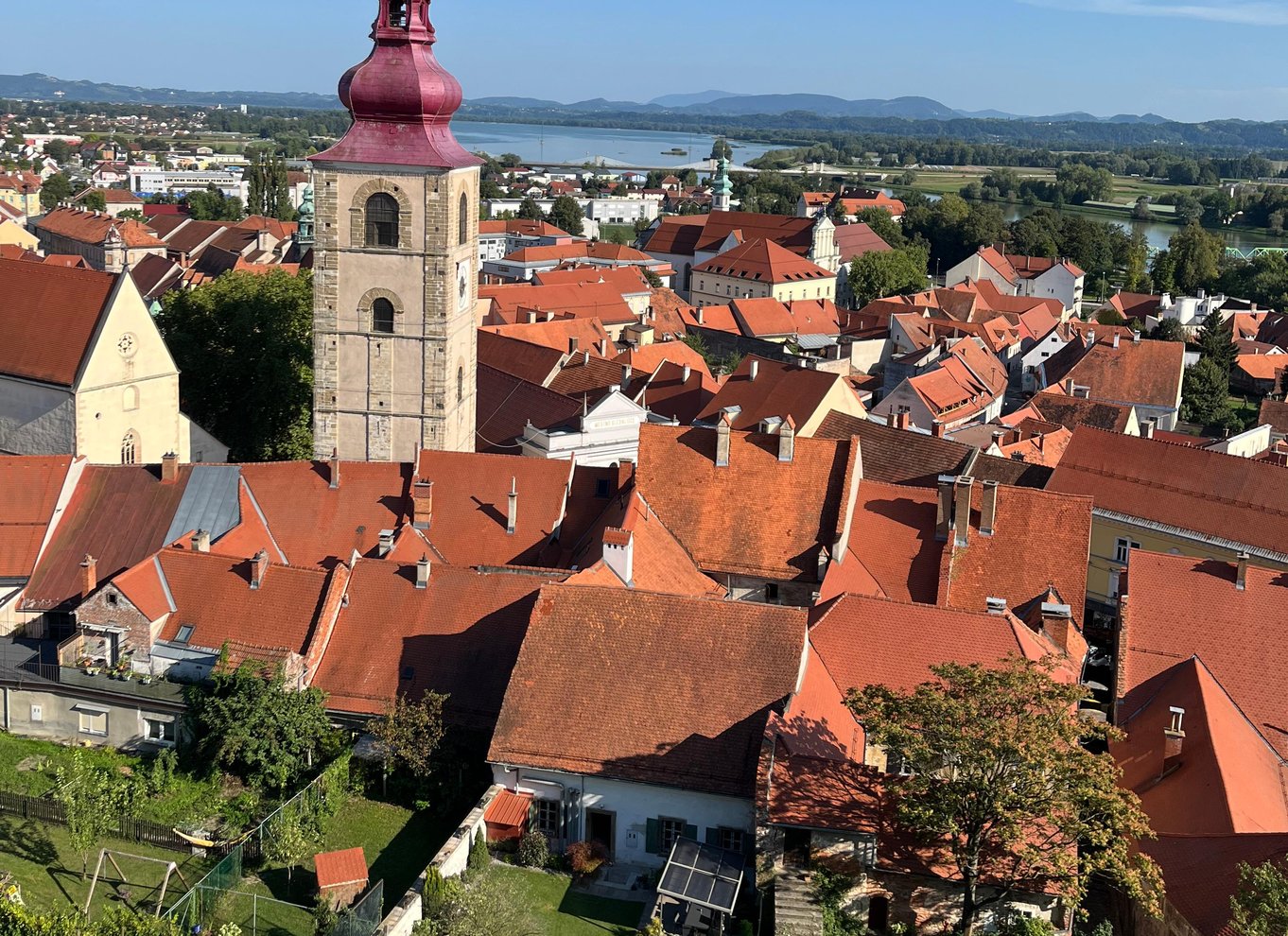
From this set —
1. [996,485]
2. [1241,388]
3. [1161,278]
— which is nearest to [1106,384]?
[1241,388]

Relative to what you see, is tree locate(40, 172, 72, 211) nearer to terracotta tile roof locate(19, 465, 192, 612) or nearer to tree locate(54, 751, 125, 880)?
terracotta tile roof locate(19, 465, 192, 612)

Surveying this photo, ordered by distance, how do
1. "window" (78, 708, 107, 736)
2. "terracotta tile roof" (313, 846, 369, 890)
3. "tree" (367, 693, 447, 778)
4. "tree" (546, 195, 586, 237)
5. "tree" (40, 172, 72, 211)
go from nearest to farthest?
1. "terracotta tile roof" (313, 846, 369, 890)
2. "tree" (367, 693, 447, 778)
3. "window" (78, 708, 107, 736)
4. "tree" (546, 195, 586, 237)
5. "tree" (40, 172, 72, 211)

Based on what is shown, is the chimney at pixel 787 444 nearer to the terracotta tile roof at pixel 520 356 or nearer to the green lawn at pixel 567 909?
the green lawn at pixel 567 909

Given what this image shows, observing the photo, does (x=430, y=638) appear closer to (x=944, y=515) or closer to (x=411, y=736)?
(x=411, y=736)

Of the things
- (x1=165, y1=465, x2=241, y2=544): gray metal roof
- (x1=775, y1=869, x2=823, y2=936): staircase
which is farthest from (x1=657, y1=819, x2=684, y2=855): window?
(x1=165, y1=465, x2=241, y2=544): gray metal roof

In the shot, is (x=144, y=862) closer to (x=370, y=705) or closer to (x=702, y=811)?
(x=370, y=705)

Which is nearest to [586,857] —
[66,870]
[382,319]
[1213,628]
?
[66,870]
